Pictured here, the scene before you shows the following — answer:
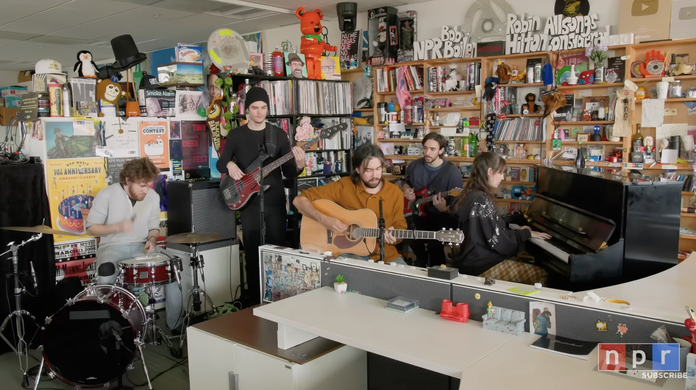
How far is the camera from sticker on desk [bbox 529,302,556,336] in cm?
200

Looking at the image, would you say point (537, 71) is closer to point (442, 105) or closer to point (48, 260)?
point (442, 105)

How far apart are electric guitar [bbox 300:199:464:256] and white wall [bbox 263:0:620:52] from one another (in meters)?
3.24

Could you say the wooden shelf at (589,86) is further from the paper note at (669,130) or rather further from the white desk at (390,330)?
the white desk at (390,330)

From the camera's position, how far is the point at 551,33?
17.5 feet

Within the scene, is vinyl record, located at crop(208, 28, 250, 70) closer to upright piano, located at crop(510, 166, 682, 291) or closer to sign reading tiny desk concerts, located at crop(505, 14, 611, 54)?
sign reading tiny desk concerts, located at crop(505, 14, 611, 54)

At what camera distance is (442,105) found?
6230 millimetres

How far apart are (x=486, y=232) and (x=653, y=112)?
8.81ft

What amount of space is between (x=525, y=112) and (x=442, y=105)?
1.02 meters

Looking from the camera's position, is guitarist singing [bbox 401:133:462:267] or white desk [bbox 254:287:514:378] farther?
guitarist singing [bbox 401:133:462:267]

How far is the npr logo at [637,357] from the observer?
1.69 metres

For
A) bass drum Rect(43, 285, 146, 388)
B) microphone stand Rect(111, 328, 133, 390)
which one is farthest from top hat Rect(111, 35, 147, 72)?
microphone stand Rect(111, 328, 133, 390)

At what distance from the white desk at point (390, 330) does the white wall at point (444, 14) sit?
410 centimetres

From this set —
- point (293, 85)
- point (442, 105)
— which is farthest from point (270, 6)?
point (442, 105)

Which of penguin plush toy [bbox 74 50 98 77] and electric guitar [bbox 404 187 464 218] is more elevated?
penguin plush toy [bbox 74 50 98 77]
